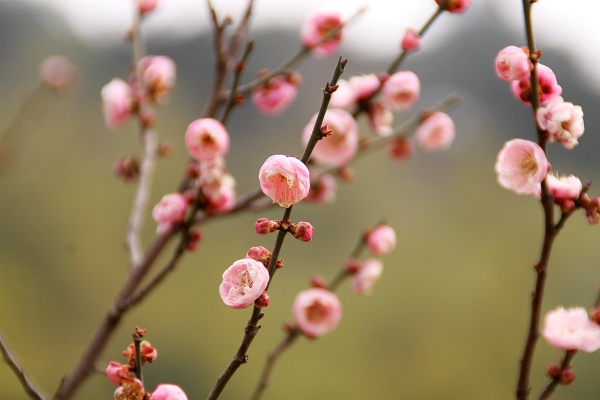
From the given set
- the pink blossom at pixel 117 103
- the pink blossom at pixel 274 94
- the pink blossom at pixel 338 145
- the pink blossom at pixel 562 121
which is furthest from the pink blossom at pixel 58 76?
the pink blossom at pixel 562 121

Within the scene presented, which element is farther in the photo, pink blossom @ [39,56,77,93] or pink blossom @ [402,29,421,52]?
pink blossom @ [39,56,77,93]

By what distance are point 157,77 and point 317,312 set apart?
0.45m

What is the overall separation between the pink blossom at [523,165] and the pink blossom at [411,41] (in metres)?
0.22

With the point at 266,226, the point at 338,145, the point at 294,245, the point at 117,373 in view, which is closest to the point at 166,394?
the point at 117,373

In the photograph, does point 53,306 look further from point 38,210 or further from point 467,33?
point 467,33

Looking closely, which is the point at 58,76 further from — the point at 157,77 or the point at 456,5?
the point at 456,5

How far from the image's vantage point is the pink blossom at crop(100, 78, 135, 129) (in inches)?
33.9

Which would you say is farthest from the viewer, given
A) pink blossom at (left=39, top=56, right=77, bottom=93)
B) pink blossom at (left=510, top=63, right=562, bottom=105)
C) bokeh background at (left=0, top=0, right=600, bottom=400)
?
bokeh background at (left=0, top=0, right=600, bottom=400)

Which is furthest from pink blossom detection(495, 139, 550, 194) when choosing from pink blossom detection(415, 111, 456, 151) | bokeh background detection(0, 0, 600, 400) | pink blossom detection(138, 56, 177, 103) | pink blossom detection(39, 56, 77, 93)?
bokeh background detection(0, 0, 600, 400)

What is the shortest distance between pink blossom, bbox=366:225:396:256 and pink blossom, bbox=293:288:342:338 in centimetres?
11

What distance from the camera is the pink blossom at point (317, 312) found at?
2.43 ft

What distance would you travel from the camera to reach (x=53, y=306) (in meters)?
5.46

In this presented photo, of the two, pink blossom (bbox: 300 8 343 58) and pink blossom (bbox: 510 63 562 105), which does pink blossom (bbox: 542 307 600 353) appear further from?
pink blossom (bbox: 300 8 343 58)

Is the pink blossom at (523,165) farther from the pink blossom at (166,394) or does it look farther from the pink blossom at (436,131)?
the pink blossom at (436,131)
